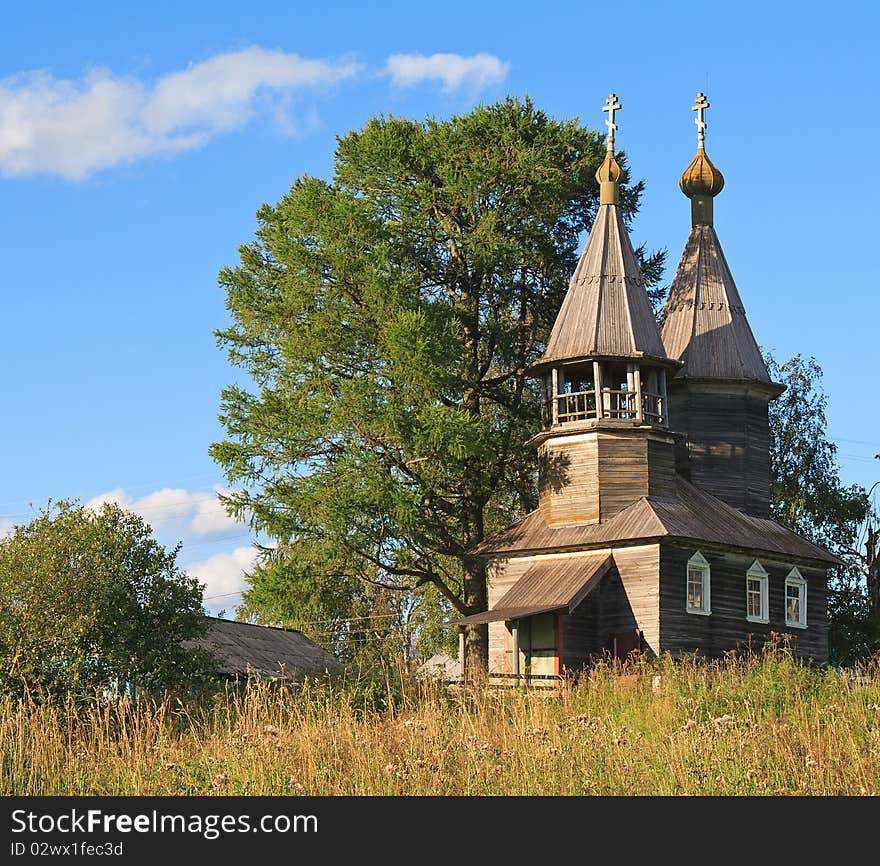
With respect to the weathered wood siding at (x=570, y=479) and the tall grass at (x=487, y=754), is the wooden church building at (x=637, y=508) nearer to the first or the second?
the weathered wood siding at (x=570, y=479)

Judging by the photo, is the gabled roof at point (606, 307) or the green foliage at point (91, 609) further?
the gabled roof at point (606, 307)

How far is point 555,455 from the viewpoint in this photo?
35125 mm

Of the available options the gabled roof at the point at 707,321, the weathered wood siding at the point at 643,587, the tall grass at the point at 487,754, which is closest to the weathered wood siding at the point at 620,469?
the weathered wood siding at the point at 643,587

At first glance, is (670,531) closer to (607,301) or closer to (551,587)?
(551,587)

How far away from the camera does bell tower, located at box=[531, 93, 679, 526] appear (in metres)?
34.3

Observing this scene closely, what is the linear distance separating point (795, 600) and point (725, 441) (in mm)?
5203

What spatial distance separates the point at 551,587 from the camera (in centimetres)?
3306

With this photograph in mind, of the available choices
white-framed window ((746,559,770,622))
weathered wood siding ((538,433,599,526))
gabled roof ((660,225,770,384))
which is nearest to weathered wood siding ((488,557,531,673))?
weathered wood siding ((538,433,599,526))

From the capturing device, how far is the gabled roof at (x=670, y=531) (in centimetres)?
3309

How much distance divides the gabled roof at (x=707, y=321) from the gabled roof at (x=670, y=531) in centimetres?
406

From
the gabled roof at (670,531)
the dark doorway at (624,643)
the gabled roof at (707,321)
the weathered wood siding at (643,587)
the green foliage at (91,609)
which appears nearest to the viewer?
the green foliage at (91,609)

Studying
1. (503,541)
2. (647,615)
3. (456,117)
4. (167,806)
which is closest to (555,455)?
(503,541)

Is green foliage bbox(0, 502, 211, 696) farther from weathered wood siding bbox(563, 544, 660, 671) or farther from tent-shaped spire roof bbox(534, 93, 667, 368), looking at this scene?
tent-shaped spire roof bbox(534, 93, 667, 368)

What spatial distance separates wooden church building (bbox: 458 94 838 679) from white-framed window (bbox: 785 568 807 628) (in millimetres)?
48
